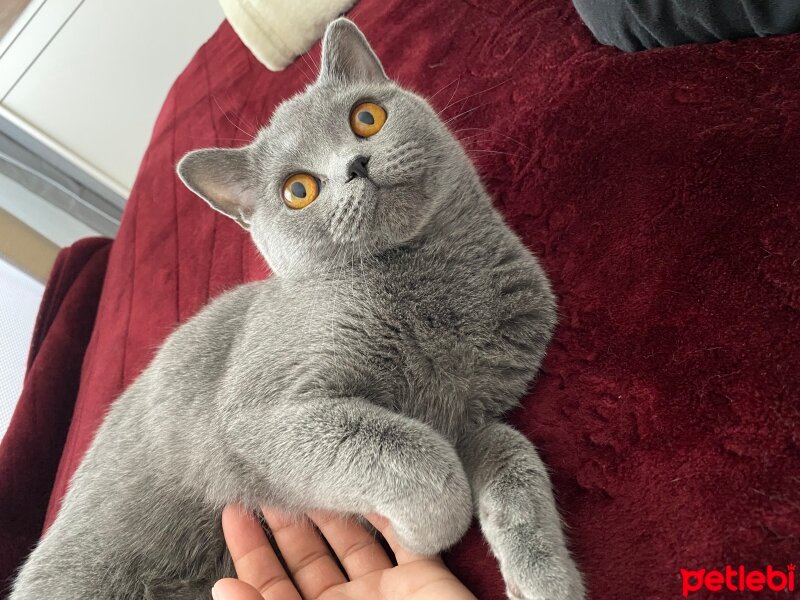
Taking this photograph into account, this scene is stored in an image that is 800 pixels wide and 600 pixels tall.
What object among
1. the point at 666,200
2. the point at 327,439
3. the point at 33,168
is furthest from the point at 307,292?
the point at 33,168

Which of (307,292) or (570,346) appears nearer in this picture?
(570,346)

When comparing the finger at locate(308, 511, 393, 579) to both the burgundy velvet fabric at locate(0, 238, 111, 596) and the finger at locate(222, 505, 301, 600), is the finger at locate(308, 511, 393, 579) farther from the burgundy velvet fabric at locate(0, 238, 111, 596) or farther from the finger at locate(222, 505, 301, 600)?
the burgundy velvet fabric at locate(0, 238, 111, 596)

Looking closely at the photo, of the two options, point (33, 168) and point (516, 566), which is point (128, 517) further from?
point (33, 168)

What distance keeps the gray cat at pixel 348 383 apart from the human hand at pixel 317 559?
69mm

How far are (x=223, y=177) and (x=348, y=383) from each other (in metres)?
0.55

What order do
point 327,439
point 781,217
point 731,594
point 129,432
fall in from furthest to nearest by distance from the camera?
point 129,432 < point 327,439 < point 781,217 < point 731,594

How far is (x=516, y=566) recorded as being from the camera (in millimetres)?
737

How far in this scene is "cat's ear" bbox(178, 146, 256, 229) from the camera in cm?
113

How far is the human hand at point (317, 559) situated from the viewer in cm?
92

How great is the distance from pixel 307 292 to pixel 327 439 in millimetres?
285

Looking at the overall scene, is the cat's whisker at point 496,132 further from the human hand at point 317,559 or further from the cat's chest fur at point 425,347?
the human hand at point 317,559

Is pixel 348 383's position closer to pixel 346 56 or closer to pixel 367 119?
pixel 367 119

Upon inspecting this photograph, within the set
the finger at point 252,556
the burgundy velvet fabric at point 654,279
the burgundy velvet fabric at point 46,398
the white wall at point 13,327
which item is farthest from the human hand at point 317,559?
the white wall at point 13,327
